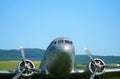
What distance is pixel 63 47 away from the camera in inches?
938

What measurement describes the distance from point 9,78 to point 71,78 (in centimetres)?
673

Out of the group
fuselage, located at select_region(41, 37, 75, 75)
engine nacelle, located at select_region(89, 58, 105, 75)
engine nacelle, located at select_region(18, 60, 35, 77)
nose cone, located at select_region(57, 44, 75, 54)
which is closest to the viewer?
nose cone, located at select_region(57, 44, 75, 54)

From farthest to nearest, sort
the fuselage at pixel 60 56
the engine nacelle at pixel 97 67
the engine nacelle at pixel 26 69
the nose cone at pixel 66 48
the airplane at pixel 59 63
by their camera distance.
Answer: the engine nacelle at pixel 97 67 → the engine nacelle at pixel 26 69 → the airplane at pixel 59 63 → the fuselage at pixel 60 56 → the nose cone at pixel 66 48

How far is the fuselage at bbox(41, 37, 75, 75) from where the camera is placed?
77.9 ft

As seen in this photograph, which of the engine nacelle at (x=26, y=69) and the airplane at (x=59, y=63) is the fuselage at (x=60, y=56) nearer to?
the airplane at (x=59, y=63)

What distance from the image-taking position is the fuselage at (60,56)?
2375 cm

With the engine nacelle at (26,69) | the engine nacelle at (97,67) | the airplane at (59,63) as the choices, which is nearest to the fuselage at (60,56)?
the airplane at (59,63)

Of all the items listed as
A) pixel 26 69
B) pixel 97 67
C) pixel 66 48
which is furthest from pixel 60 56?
pixel 97 67

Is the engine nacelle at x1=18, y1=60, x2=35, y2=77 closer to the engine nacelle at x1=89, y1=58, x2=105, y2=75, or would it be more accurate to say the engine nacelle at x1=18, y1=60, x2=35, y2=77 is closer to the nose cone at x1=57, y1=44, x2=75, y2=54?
the nose cone at x1=57, y1=44, x2=75, y2=54

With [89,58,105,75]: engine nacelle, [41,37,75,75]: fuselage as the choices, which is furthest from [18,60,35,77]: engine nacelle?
[89,58,105,75]: engine nacelle

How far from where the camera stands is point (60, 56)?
78.6 ft

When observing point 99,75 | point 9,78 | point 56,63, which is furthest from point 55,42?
point 9,78

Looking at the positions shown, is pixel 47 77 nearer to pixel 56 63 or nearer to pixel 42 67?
pixel 42 67

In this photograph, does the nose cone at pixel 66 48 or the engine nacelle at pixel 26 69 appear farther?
the engine nacelle at pixel 26 69
